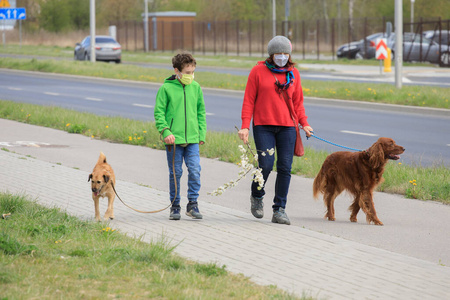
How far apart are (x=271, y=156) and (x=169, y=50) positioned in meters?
53.9

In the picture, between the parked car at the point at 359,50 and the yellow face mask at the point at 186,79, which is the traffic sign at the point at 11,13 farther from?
the yellow face mask at the point at 186,79

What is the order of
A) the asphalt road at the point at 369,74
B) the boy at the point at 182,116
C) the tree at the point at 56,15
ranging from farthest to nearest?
the tree at the point at 56,15, the asphalt road at the point at 369,74, the boy at the point at 182,116

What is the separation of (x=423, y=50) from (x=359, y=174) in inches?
1326

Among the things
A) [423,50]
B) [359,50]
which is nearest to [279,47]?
[423,50]

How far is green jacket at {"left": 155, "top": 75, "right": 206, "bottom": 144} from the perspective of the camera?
726 centimetres

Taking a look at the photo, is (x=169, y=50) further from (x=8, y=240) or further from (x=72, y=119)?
(x=8, y=240)

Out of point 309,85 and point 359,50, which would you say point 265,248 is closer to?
point 309,85

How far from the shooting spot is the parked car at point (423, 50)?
38.3 metres

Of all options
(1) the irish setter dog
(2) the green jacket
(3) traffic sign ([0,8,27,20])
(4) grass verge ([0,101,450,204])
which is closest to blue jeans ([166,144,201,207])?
(2) the green jacket

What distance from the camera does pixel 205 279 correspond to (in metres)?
5.21

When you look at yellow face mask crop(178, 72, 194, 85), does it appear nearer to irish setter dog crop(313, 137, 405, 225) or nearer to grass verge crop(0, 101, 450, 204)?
irish setter dog crop(313, 137, 405, 225)

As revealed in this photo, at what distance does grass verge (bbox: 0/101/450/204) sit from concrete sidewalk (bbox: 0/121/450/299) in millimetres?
1246

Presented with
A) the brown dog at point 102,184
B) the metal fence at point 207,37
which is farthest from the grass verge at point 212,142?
the metal fence at point 207,37

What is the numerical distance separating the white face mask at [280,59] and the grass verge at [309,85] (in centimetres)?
1254
